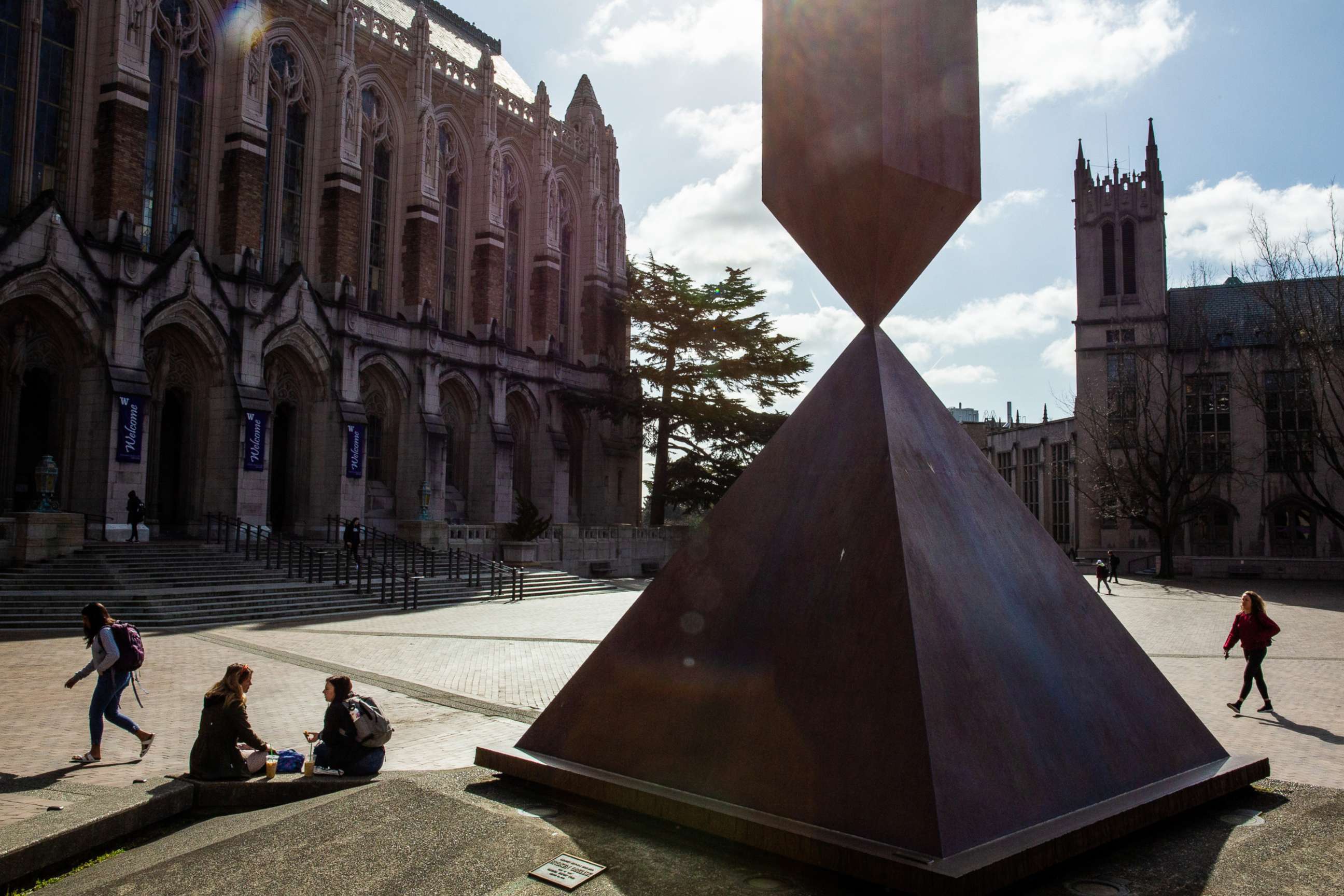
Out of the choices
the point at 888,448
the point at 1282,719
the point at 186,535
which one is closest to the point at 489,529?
the point at 186,535

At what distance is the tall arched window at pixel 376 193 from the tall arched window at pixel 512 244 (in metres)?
5.77

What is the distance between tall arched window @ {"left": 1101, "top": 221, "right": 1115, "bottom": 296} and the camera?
49688 mm

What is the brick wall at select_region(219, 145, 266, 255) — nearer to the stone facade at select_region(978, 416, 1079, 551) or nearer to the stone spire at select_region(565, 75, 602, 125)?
the stone spire at select_region(565, 75, 602, 125)

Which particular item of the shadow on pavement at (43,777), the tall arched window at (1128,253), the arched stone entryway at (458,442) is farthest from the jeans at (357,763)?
the tall arched window at (1128,253)

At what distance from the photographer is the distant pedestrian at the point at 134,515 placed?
66.1ft

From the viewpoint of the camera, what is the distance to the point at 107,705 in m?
6.78

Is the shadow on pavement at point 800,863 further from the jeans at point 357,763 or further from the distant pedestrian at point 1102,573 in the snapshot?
the distant pedestrian at point 1102,573

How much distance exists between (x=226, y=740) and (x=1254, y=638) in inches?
364

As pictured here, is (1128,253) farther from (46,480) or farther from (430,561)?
(46,480)

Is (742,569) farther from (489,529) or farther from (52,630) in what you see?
(489,529)

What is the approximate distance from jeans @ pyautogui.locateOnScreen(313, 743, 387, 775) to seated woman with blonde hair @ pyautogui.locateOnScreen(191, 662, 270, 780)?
0.35 metres

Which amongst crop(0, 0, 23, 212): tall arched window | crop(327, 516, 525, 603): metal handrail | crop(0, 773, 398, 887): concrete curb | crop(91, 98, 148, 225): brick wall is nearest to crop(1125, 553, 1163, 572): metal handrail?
crop(327, 516, 525, 603): metal handrail

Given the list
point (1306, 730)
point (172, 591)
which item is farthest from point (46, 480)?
point (1306, 730)

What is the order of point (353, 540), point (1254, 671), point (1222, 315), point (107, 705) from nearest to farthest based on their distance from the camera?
1. point (107, 705)
2. point (1254, 671)
3. point (353, 540)
4. point (1222, 315)
